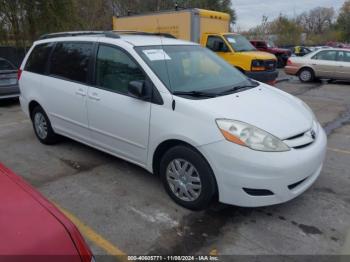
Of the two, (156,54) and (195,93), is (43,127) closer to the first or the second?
(156,54)

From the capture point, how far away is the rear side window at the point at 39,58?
507 cm

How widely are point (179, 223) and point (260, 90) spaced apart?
1.85 m

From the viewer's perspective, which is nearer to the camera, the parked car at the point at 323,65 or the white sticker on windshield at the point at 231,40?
the white sticker on windshield at the point at 231,40

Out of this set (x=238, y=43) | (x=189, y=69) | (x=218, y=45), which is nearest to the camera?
(x=189, y=69)

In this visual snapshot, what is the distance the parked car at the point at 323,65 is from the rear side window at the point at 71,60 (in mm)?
11407

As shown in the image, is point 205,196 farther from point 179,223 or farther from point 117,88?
point 117,88

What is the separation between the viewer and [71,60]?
4.59 meters

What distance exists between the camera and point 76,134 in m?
4.63

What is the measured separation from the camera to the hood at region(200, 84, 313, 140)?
3.15m

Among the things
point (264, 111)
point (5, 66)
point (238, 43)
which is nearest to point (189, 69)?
point (264, 111)

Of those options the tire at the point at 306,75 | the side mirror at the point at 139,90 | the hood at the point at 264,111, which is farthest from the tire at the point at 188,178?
the tire at the point at 306,75

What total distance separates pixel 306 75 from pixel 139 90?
11.9 meters

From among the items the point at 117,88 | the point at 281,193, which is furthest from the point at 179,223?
the point at 117,88

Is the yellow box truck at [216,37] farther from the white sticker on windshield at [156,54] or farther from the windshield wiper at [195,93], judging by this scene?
the windshield wiper at [195,93]
